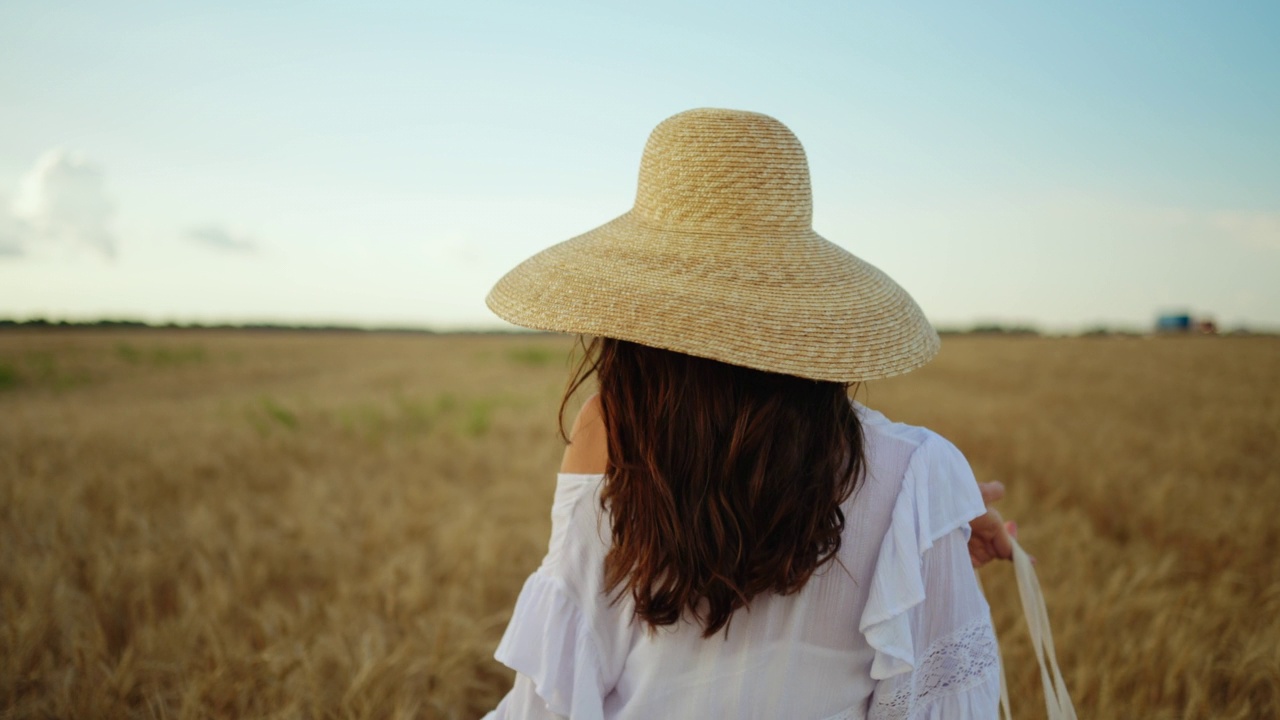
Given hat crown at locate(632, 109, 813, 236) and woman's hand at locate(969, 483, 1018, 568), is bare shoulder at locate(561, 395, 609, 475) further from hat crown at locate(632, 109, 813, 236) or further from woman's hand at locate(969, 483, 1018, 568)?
woman's hand at locate(969, 483, 1018, 568)

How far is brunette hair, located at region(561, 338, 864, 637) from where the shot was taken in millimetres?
1110

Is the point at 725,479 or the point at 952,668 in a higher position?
the point at 725,479

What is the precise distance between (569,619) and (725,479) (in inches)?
16.5

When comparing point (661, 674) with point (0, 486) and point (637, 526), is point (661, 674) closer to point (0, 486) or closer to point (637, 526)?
point (637, 526)

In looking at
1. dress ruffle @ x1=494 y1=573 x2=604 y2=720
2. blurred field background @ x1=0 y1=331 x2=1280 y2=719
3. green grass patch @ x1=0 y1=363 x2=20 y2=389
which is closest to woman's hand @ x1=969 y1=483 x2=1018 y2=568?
dress ruffle @ x1=494 y1=573 x2=604 y2=720

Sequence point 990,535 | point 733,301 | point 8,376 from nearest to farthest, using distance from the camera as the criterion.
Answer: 1. point 733,301
2. point 990,535
3. point 8,376

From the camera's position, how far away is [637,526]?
1148mm

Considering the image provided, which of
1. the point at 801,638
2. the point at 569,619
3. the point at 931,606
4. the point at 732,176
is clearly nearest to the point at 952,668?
the point at 931,606

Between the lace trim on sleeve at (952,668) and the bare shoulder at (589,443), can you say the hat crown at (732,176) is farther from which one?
the lace trim on sleeve at (952,668)

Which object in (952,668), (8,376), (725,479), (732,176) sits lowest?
(8,376)

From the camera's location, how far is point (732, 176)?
1183 millimetres

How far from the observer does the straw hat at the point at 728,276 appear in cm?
106

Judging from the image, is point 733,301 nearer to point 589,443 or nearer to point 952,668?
point 589,443

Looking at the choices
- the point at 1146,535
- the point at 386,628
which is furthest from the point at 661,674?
the point at 1146,535
